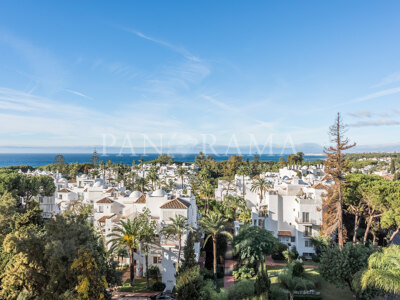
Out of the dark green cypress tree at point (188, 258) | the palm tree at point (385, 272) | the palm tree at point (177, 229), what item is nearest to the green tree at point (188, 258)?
the dark green cypress tree at point (188, 258)

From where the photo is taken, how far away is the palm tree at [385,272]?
41.4 feet

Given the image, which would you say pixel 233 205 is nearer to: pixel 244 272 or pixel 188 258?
pixel 244 272

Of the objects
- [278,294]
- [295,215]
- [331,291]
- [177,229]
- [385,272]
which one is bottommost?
[331,291]

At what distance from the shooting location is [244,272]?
2752 cm

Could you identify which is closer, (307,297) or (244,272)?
(307,297)

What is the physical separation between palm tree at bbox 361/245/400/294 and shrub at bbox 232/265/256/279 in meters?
14.6

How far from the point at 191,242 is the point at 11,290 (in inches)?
534

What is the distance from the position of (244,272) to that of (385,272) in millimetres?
16563

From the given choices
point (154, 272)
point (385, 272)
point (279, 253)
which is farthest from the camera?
point (279, 253)

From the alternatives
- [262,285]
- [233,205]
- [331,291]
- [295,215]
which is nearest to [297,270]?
[331,291]

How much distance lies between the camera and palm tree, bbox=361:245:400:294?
12.6m

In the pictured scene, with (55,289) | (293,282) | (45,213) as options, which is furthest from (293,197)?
(45,213)

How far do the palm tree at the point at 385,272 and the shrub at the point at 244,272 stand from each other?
14589 millimetres

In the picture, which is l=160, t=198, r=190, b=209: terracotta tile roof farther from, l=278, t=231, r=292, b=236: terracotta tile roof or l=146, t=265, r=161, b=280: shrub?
l=278, t=231, r=292, b=236: terracotta tile roof
